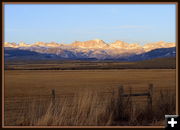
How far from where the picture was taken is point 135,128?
464 centimetres

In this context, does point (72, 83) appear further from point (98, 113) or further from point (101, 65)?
point (101, 65)

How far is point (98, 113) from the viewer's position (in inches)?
308

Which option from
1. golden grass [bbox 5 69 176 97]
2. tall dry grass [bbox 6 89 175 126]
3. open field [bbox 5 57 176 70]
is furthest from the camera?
open field [bbox 5 57 176 70]

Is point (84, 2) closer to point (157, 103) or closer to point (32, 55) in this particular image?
point (157, 103)

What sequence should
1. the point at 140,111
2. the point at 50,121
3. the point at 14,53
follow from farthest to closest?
the point at 14,53, the point at 140,111, the point at 50,121

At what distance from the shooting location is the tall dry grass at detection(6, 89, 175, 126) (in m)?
7.40

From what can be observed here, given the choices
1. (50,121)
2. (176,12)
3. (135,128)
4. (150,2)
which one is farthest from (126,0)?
(50,121)

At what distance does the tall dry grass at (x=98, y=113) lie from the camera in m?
7.40

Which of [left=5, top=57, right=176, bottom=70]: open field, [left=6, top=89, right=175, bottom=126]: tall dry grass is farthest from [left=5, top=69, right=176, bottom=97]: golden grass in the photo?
[left=5, top=57, right=176, bottom=70]: open field

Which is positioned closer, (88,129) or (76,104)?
(88,129)

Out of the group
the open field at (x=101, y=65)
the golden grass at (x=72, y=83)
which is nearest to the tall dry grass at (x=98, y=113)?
the golden grass at (x=72, y=83)

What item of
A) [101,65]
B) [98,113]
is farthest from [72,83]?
[101,65]

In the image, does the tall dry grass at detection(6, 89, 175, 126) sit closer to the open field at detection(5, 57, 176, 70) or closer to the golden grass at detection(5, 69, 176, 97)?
the golden grass at detection(5, 69, 176, 97)

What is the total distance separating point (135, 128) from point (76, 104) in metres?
3.79
